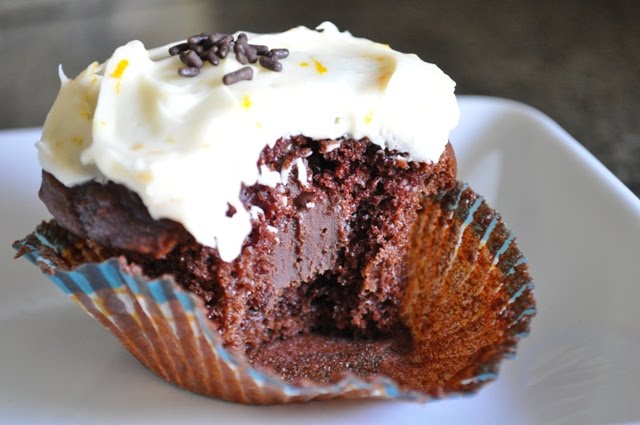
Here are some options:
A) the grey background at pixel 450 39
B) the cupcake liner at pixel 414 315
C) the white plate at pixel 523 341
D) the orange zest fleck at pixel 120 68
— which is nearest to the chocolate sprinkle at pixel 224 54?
the orange zest fleck at pixel 120 68

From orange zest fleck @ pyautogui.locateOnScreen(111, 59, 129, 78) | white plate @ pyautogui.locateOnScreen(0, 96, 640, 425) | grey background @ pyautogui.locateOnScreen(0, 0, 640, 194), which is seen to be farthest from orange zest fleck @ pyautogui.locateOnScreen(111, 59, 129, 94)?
grey background @ pyautogui.locateOnScreen(0, 0, 640, 194)

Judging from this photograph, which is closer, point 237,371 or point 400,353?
point 237,371

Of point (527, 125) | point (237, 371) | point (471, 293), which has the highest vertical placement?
point (527, 125)

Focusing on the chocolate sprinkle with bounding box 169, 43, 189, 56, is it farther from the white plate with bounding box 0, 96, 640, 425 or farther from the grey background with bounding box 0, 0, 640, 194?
the grey background with bounding box 0, 0, 640, 194

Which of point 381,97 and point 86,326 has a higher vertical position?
point 381,97

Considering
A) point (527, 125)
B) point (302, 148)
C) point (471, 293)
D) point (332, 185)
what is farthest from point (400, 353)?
point (527, 125)

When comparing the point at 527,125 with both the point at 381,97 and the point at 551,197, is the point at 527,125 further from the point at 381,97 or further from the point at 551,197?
the point at 381,97

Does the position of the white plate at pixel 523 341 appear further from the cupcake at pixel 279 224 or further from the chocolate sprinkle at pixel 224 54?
the chocolate sprinkle at pixel 224 54

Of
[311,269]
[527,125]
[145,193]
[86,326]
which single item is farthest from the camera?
[527,125]
